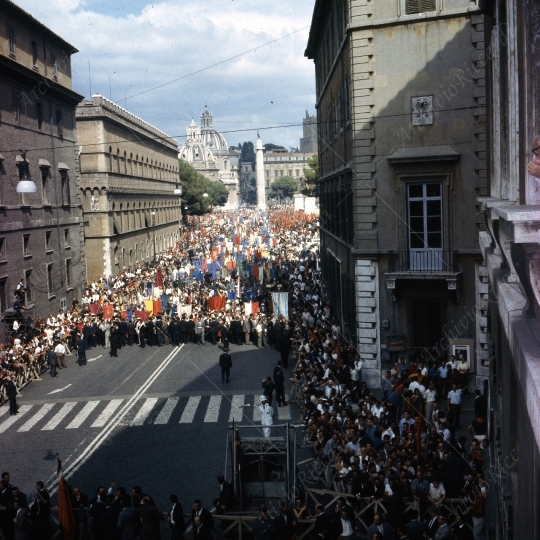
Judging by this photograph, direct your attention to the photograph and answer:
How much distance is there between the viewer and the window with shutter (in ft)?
75.1

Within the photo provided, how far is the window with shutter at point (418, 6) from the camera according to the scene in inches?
901

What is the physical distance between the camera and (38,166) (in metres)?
38.4

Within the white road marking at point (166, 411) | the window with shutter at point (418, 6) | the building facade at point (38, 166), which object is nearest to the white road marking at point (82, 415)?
the white road marking at point (166, 411)

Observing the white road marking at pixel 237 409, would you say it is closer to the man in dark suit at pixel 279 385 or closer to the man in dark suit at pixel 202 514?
the man in dark suit at pixel 279 385

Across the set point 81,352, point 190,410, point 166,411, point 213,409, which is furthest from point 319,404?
point 81,352

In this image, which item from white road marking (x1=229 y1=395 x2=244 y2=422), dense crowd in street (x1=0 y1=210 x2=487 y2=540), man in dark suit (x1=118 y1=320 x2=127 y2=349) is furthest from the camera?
man in dark suit (x1=118 y1=320 x2=127 y2=349)

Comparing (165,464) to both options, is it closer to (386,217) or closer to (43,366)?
(386,217)

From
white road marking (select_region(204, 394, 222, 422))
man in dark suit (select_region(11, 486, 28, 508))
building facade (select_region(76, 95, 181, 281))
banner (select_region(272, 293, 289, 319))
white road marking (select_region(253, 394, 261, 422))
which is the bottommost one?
white road marking (select_region(204, 394, 222, 422))

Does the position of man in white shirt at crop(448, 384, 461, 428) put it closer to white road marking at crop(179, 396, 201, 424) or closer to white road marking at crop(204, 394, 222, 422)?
white road marking at crop(204, 394, 222, 422)

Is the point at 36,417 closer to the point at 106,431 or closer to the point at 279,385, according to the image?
the point at 106,431

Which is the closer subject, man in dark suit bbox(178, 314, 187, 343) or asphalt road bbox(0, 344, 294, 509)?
asphalt road bbox(0, 344, 294, 509)

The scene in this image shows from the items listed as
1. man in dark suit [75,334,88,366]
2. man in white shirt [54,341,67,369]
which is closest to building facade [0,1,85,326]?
man in white shirt [54,341,67,369]

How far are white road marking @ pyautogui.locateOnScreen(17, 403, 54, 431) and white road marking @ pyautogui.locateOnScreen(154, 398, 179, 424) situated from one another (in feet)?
11.5

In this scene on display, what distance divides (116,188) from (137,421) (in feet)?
125
